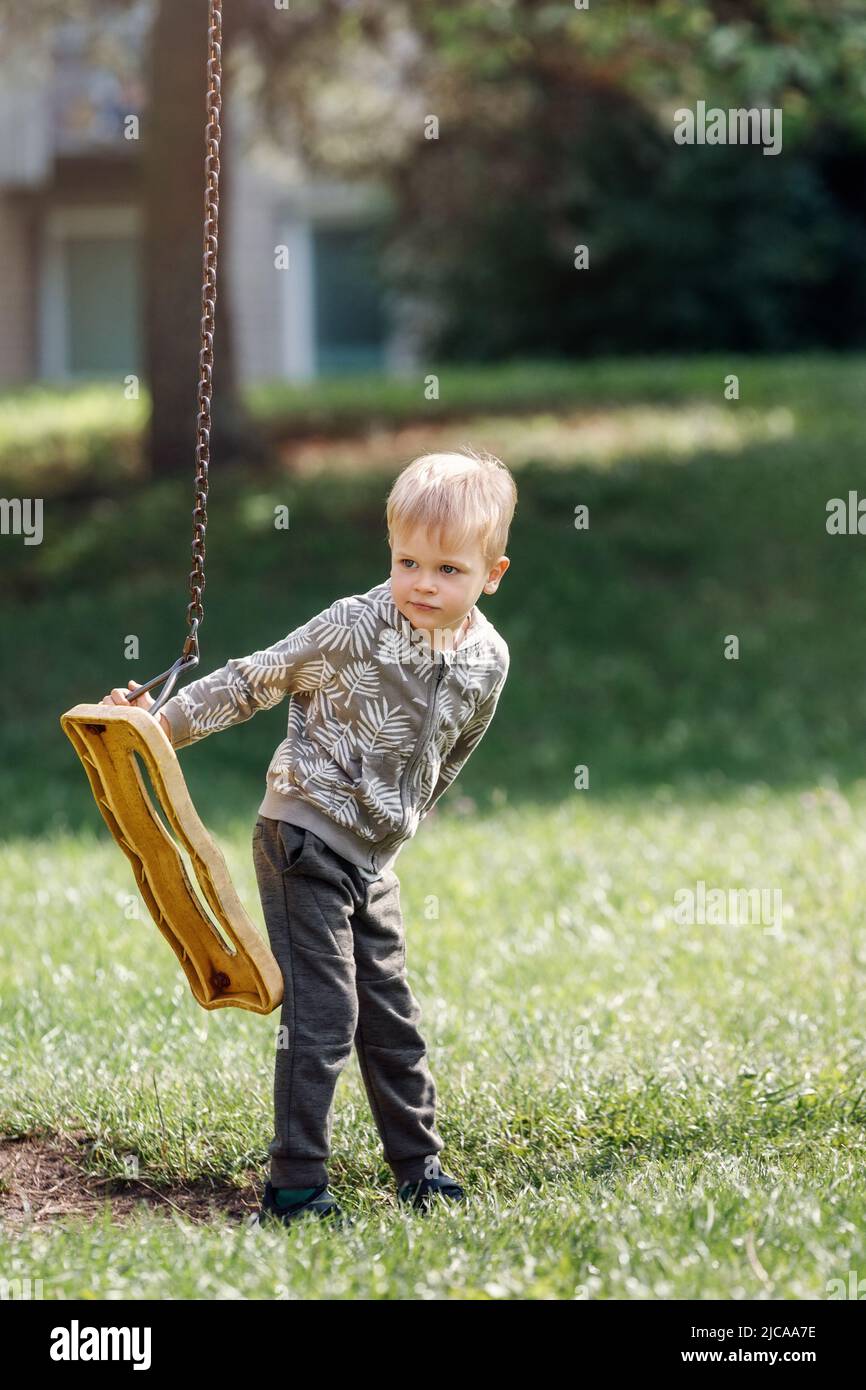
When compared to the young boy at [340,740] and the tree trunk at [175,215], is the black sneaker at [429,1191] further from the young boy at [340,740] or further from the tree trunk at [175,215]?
the tree trunk at [175,215]

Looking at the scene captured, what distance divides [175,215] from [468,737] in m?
9.10

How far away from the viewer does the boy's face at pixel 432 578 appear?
3.42m

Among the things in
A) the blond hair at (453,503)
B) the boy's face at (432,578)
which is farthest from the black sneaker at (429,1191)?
the blond hair at (453,503)

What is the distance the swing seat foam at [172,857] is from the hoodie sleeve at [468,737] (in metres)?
0.51

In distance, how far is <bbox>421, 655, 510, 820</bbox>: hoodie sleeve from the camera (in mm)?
3693

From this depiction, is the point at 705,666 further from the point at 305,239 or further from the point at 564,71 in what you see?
the point at 305,239

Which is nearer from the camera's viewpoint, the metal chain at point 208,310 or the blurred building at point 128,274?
the metal chain at point 208,310

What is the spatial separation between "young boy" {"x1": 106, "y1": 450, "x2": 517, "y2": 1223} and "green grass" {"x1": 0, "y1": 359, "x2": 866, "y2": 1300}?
331 mm

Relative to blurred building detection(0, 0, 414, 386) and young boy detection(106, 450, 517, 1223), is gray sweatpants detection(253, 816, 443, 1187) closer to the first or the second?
young boy detection(106, 450, 517, 1223)

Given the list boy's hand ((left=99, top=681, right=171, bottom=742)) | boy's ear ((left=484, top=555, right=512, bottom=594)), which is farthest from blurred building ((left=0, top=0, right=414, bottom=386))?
boy's hand ((left=99, top=681, right=171, bottom=742))

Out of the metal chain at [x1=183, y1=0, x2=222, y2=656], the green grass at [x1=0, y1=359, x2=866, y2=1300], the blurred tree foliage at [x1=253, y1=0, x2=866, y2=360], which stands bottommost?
the green grass at [x1=0, y1=359, x2=866, y2=1300]

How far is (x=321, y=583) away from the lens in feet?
36.0

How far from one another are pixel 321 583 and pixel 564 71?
5.75 meters
